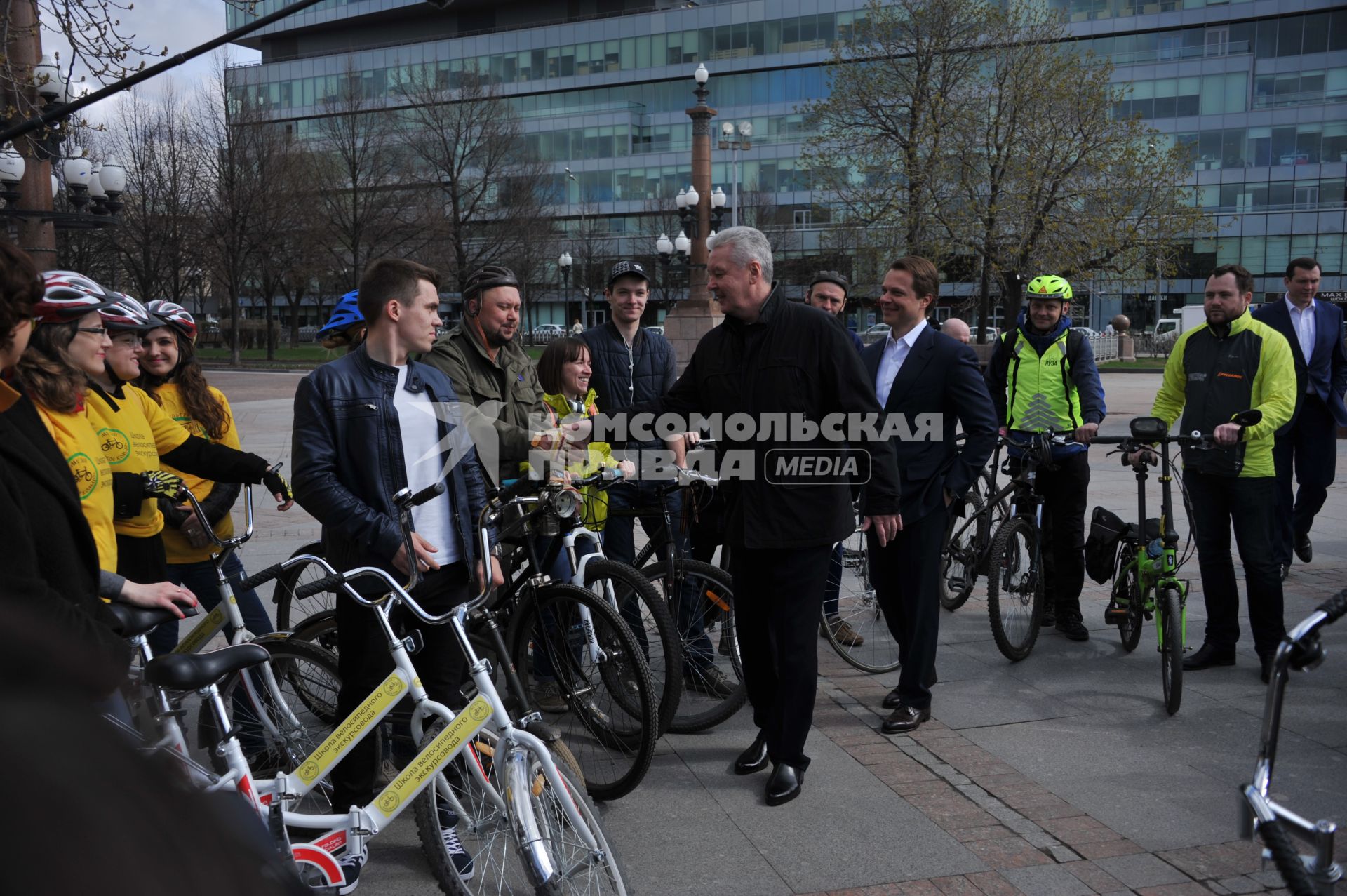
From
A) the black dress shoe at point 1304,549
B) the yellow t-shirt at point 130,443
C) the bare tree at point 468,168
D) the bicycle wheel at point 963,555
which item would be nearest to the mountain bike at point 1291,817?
the yellow t-shirt at point 130,443

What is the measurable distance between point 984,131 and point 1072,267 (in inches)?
181

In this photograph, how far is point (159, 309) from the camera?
4715mm

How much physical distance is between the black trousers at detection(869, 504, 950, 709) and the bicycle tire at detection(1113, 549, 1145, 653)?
1395 millimetres

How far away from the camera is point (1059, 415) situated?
21.0ft

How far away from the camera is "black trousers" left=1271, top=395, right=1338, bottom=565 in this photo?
7328 mm

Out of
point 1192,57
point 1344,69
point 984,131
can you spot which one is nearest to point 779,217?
point 1192,57

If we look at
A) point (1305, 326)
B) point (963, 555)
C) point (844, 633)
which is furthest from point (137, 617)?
point (1305, 326)

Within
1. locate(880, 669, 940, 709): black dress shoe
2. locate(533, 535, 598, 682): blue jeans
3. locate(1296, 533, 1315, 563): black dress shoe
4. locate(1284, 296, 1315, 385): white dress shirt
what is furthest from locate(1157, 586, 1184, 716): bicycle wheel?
locate(1296, 533, 1315, 563): black dress shoe

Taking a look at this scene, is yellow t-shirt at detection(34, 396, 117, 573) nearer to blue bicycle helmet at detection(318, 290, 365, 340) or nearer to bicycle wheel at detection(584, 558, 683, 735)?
blue bicycle helmet at detection(318, 290, 365, 340)

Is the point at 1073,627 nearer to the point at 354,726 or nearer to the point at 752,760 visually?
the point at 752,760

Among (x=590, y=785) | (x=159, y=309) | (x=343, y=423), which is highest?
(x=159, y=309)

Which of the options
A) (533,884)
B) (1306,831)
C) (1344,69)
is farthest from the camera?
(1344,69)

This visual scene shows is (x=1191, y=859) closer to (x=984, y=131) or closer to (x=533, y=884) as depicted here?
(x=533, y=884)

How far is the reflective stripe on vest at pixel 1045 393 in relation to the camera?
6379 millimetres
